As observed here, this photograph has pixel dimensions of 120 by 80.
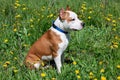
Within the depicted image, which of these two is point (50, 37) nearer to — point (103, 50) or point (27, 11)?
point (103, 50)

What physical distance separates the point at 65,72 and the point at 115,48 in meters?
1.27

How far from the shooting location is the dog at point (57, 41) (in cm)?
550

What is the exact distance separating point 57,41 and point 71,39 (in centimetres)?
115

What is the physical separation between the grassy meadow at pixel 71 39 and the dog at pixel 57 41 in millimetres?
178

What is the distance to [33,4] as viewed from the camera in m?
8.39

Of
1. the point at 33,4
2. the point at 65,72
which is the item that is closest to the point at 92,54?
the point at 65,72

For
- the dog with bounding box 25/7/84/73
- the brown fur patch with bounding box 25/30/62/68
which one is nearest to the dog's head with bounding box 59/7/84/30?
the dog with bounding box 25/7/84/73

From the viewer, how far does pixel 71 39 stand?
262 inches

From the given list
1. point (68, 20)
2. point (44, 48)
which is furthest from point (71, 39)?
point (68, 20)

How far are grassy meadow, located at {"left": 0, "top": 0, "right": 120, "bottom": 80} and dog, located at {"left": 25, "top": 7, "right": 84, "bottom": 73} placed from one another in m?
0.18

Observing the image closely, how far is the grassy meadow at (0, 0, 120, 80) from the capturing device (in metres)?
5.18

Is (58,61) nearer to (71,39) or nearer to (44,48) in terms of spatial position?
(44,48)

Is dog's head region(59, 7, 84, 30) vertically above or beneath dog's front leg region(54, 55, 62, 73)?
above

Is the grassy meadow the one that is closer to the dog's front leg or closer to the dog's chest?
the dog's front leg
